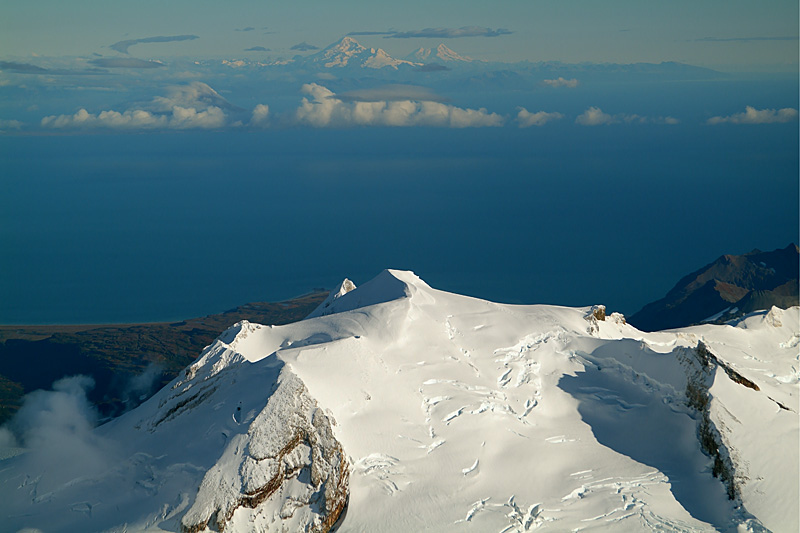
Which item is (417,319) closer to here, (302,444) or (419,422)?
(419,422)

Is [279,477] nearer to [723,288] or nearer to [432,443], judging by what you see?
[432,443]

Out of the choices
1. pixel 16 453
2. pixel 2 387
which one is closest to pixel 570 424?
pixel 16 453

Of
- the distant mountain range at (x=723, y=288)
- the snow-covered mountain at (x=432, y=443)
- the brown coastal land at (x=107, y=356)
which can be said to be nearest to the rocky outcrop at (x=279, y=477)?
the snow-covered mountain at (x=432, y=443)

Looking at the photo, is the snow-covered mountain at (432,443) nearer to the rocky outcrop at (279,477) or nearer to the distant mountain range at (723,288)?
the rocky outcrop at (279,477)

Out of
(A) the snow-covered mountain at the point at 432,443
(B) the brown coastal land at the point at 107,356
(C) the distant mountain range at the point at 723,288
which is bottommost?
(B) the brown coastal land at the point at 107,356

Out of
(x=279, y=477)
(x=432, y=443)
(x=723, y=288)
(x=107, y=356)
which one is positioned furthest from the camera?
(x=723, y=288)

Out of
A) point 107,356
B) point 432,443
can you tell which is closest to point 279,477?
point 432,443

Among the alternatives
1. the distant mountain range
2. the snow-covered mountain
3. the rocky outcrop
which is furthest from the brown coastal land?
the distant mountain range
